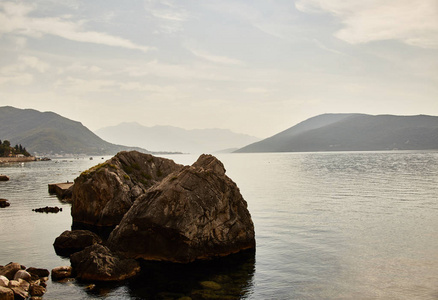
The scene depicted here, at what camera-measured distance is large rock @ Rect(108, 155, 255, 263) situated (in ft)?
83.2

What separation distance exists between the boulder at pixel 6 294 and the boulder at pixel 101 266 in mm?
4505

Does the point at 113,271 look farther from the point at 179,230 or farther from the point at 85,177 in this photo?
the point at 85,177

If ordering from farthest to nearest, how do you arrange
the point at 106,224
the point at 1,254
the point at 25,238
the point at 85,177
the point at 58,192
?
the point at 58,192
the point at 85,177
the point at 106,224
the point at 25,238
the point at 1,254

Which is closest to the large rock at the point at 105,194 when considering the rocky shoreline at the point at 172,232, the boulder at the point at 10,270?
the rocky shoreline at the point at 172,232

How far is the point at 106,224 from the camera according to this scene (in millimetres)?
37938

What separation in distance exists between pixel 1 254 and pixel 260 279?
1936 cm

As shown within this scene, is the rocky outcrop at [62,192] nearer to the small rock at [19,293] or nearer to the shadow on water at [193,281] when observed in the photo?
the shadow on water at [193,281]

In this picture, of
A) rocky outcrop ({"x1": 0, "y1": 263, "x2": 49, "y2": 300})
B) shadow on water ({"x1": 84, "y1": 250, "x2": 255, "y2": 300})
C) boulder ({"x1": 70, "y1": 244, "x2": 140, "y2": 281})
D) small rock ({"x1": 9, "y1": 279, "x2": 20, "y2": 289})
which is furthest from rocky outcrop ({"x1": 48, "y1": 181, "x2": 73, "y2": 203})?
small rock ({"x1": 9, "y1": 279, "x2": 20, "y2": 289})

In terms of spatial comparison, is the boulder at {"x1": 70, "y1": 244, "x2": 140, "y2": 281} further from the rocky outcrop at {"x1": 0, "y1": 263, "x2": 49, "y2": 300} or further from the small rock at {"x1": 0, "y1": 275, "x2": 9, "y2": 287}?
the small rock at {"x1": 0, "y1": 275, "x2": 9, "y2": 287}

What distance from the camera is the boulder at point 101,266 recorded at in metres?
22.0

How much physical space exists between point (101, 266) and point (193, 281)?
5.70m

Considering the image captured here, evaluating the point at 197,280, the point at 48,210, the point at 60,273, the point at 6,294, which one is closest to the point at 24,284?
the point at 6,294

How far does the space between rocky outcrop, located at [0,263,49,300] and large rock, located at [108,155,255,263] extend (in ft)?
18.7

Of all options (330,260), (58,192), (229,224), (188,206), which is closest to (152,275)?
(188,206)
